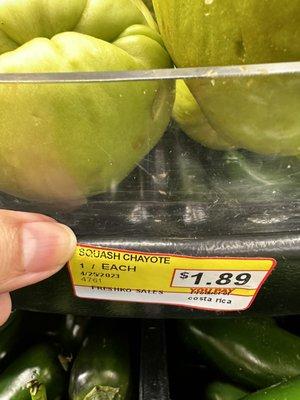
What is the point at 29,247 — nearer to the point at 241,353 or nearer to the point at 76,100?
the point at 76,100

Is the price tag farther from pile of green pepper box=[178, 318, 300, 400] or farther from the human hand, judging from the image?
pile of green pepper box=[178, 318, 300, 400]

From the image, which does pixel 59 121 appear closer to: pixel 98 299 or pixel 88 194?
pixel 88 194

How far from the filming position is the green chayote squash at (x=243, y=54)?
345mm

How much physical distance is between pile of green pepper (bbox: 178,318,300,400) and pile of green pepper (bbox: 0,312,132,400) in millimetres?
88

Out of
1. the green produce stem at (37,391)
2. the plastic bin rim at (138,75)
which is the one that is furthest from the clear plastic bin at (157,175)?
the green produce stem at (37,391)

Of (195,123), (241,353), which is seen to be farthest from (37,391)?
(195,123)

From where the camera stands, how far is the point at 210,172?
1.42 ft

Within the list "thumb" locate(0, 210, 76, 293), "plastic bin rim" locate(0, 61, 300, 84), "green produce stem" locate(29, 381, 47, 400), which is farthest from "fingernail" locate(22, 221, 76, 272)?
"green produce stem" locate(29, 381, 47, 400)

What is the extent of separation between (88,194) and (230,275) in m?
0.13

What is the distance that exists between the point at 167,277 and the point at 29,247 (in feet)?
0.38

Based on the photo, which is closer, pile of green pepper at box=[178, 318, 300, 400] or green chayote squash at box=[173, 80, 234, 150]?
green chayote squash at box=[173, 80, 234, 150]

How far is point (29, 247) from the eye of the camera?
1.30 ft

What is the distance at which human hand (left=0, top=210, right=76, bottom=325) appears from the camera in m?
0.39

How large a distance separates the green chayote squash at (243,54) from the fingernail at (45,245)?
134 millimetres
